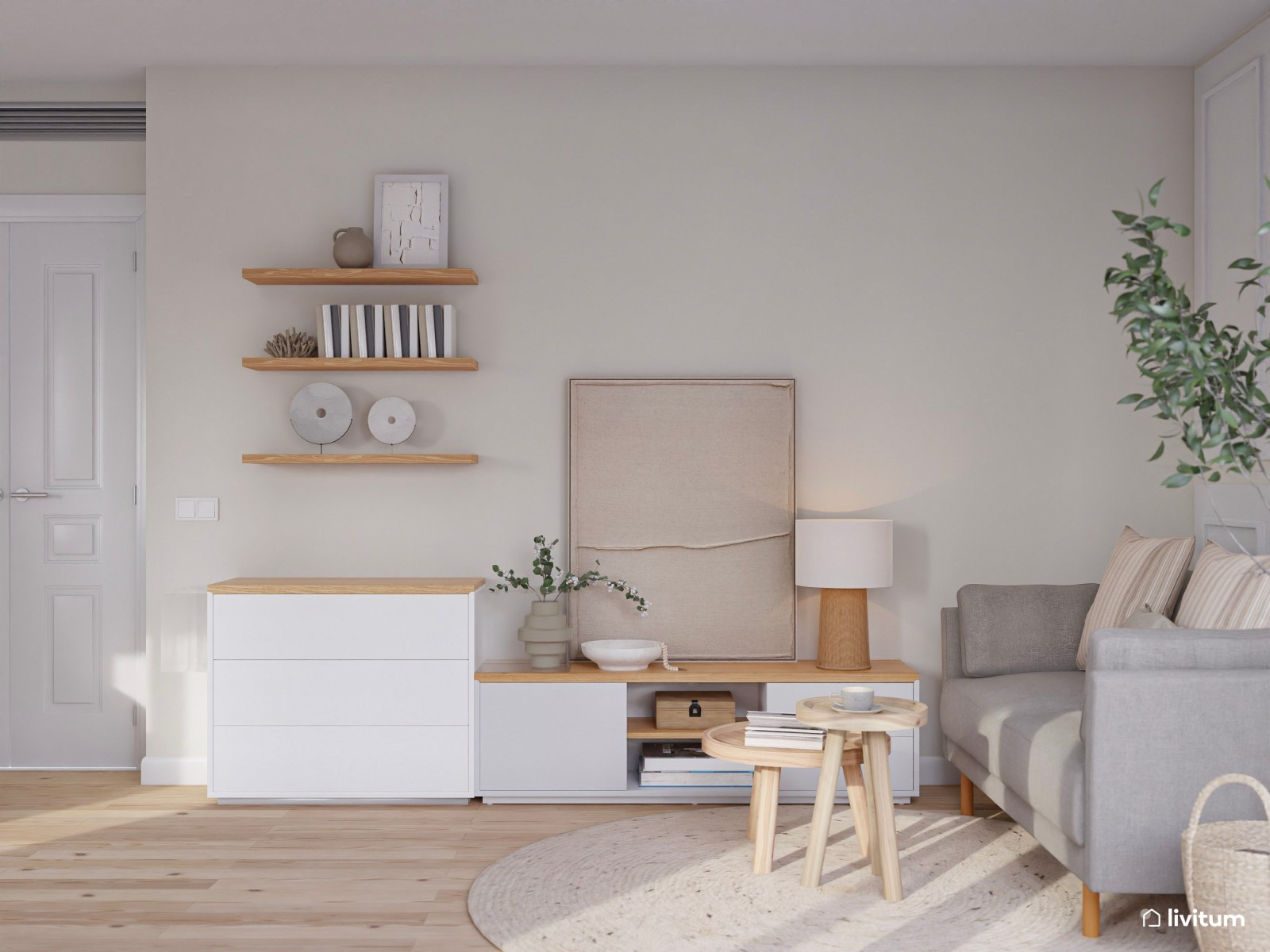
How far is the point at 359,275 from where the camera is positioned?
12.7 ft

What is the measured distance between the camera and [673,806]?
3.68 meters

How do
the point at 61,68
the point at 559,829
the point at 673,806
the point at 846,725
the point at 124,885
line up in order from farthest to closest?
1. the point at 61,68
2. the point at 673,806
3. the point at 559,829
4. the point at 124,885
5. the point at 846,725

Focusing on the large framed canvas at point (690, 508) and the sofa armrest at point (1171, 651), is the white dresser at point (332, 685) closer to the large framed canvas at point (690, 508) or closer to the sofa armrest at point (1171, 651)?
the large framed canvas at point (690, 508)

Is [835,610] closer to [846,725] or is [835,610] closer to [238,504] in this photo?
[846,725]

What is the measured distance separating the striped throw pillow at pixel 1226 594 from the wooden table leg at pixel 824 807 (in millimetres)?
1054

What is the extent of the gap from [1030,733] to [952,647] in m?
0.86

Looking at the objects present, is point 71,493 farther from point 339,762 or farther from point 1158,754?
point 1158,754

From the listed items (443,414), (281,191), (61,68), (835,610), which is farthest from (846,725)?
(61,68)

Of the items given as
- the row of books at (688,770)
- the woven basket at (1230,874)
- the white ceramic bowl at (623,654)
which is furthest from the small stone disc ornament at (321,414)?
the woven basket at (1230,874)

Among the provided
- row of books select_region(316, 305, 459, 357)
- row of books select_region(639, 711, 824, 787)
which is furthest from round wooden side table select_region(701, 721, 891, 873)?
row of books select_region(316, 305, 459, 357)

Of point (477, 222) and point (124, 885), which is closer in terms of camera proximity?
point (124, 885)

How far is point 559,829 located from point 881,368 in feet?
6.77

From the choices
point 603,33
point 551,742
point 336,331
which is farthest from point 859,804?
point 603,33

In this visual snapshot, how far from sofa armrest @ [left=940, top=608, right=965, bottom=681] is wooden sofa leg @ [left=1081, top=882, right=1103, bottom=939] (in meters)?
1.14
